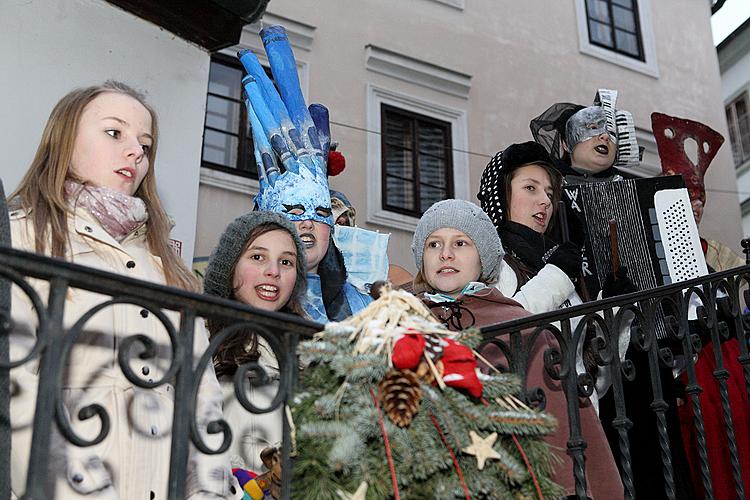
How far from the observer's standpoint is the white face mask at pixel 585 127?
5.96m

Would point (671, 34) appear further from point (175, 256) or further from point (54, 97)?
point (175, 256)

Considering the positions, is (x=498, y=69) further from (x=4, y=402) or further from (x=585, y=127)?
(x=4, y=402)

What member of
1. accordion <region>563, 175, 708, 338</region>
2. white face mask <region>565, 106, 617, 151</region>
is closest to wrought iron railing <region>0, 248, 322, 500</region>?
accordion <region>563, 175, 708, 338</region>

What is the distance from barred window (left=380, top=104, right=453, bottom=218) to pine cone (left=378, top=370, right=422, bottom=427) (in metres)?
8.45

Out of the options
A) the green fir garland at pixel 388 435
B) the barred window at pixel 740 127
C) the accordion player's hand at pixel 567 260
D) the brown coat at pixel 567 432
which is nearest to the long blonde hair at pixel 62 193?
the green fir garland at pixel 388 435

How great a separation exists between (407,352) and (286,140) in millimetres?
2577

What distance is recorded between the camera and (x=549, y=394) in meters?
3.43

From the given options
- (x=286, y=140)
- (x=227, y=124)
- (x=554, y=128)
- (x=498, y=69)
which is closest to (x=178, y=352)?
(x=286, y=140)

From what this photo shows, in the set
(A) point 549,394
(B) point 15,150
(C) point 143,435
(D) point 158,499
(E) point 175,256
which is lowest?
(D) point 158,499

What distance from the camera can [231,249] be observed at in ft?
12.1

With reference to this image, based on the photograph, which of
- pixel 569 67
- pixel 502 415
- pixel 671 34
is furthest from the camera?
pixel 671 34

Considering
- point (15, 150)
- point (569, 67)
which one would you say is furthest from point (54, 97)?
point (569, 67)

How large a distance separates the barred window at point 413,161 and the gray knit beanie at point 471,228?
6.54 metres

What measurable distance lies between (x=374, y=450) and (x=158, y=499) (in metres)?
0.72
